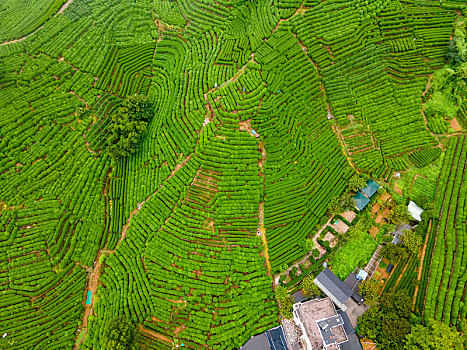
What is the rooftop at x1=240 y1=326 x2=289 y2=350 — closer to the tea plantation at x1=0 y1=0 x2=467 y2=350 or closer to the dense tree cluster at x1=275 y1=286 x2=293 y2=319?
the tea plantation at x1=0 y1=0 x2=467 y2=350

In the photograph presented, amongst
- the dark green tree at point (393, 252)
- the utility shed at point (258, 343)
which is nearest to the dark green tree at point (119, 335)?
the utility shed at point (258, 343)

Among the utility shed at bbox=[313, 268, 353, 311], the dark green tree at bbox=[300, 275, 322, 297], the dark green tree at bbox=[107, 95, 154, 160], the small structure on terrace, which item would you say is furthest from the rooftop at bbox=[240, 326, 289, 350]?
the dark green tree at bbox=[107, 95, 154, 160]

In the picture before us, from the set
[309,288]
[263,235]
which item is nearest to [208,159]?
[263,235]

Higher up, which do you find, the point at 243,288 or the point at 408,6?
the point at 408,6

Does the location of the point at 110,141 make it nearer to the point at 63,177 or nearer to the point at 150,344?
the point at 63,177

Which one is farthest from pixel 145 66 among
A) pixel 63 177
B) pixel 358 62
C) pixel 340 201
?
pixel 340 201

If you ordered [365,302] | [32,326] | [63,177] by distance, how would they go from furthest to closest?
1. [63,177]
2. [32,326]
3. [365,302]

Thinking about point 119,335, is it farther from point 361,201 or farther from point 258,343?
point 361,201
